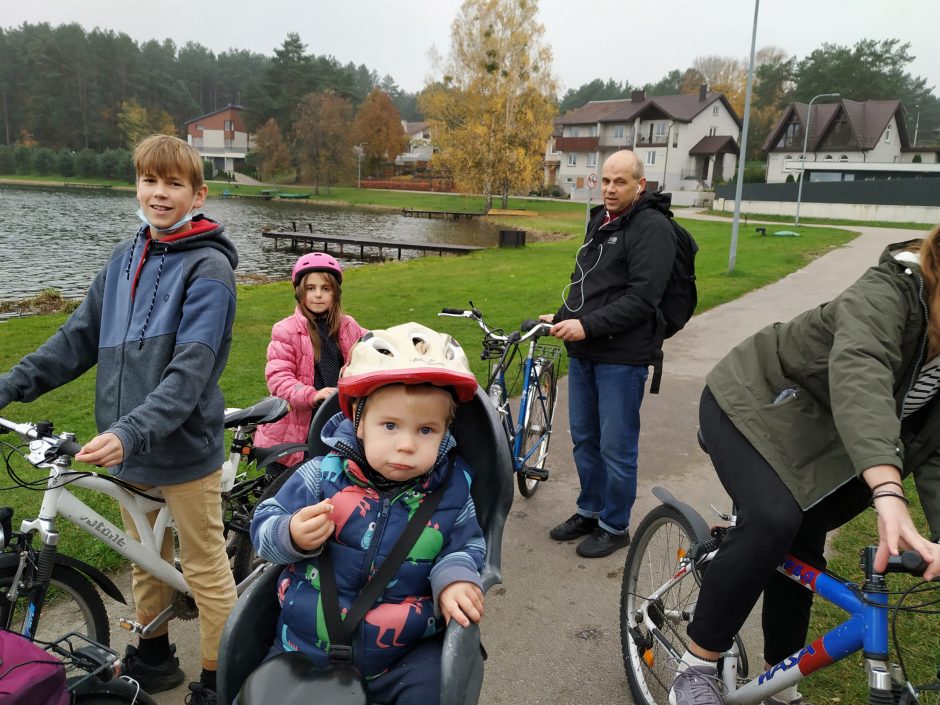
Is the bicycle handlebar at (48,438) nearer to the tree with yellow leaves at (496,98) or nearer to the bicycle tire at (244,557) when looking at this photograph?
the bicycle tire at (244,557)

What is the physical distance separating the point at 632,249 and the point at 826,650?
8.02 ft

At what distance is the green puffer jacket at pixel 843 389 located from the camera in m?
1.85

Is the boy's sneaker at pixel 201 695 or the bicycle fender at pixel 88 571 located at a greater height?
the bicycle fender at pixel 88 571

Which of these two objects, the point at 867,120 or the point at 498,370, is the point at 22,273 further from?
the point at 867,120

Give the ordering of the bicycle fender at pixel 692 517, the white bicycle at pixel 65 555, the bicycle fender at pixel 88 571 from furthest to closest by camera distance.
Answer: the bicycle fender at pixel 692 517 → the bicycle fender at pixel 88 571 → the white bicycle at pixel 65 555

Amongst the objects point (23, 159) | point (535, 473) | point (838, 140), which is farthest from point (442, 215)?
point (23, 159)

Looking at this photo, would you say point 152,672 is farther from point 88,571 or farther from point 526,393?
point 526,393

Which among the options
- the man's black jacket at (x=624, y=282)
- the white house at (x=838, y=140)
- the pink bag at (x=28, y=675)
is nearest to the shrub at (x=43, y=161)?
the white house at (x=838, y=140)

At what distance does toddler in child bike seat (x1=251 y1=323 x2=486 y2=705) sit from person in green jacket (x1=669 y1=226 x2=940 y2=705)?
0.96 m

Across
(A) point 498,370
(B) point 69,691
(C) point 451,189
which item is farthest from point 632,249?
(C) point 451,189

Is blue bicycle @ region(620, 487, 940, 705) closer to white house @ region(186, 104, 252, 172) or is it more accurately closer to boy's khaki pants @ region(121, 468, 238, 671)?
boy's khaki pants @ region(121, 468, 238, 671)

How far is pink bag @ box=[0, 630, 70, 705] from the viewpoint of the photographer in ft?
5.48

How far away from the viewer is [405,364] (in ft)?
6.23

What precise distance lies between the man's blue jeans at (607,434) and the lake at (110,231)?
665cm
